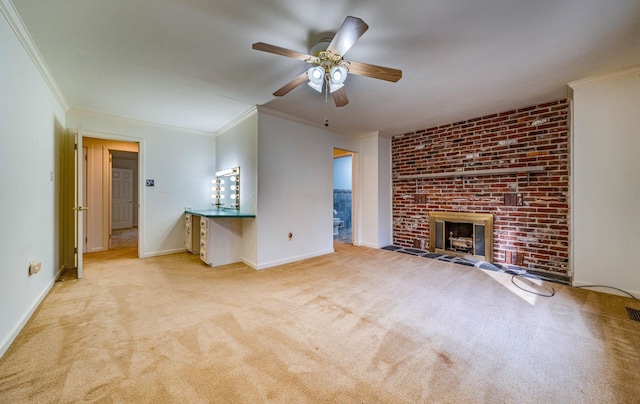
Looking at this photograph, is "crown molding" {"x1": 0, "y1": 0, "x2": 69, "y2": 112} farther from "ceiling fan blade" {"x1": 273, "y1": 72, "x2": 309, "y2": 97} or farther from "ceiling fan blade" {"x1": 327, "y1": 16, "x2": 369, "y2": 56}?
"ceiling fan blade" {"x1": 327, "y1": 16, "x2": 369, "y2": 56}

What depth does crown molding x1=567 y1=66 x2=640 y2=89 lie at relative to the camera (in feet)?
8.01

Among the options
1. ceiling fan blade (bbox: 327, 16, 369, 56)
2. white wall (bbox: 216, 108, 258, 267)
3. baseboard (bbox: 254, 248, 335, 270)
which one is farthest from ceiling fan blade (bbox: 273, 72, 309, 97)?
baseboard (bbox: 254, 248, 335, 270)

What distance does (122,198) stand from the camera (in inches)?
298

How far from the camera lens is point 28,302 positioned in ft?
6.65

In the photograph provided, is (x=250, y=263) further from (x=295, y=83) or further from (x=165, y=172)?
(x=295, y=83)

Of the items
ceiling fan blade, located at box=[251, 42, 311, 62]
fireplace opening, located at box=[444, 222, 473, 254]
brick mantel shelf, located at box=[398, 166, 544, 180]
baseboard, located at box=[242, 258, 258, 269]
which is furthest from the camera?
fireplace opening, located at box=[444, 222, 473, 254]

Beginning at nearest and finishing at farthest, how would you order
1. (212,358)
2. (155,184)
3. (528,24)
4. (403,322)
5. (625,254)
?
(212,358), (528,24), (403,322), (625,254), (155,184)

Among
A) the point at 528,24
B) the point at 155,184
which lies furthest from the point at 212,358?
the point at 155,184

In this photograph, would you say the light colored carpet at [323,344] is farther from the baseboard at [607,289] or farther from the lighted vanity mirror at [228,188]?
the lighted vanity mirror at [228,188]

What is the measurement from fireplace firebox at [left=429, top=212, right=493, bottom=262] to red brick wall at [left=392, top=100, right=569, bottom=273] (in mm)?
94

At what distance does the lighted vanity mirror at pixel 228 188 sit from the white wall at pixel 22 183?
210 cm

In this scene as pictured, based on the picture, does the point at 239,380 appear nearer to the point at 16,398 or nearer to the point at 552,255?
the point at 16,398

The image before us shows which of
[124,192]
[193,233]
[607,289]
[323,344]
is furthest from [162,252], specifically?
[607,289]

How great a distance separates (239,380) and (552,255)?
408cm
